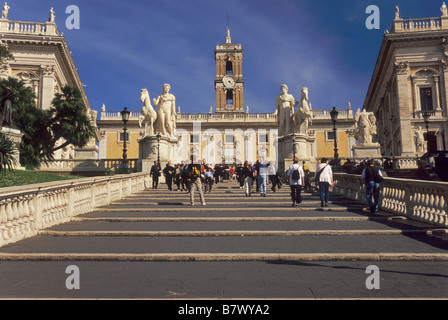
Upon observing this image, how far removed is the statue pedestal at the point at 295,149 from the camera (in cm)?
2042

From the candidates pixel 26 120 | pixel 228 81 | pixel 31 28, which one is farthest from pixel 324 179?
pixel 228 81

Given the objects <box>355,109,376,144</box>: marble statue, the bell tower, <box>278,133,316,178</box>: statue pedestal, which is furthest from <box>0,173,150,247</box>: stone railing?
the bell tower

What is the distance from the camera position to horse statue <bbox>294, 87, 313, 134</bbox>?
20.7 m

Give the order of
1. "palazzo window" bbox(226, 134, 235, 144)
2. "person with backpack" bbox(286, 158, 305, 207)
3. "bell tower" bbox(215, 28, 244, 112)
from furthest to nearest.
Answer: "bell tower" bbox(215, 28, 244, 112) < "palazzo window" bbox(226, 134, 235, 144) < "person with backpack" bbox(286, 158, 305, 207)

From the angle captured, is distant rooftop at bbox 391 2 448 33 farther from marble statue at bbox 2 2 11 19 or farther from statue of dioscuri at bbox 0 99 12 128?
marble statue at bbox 2 2 11 19

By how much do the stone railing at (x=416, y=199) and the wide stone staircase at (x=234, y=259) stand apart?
14.1 inches

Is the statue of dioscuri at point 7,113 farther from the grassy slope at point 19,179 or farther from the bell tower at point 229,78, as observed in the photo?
the bell tower at point 229,78

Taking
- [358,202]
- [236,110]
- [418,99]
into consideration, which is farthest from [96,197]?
[236,110]

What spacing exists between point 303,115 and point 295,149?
2.24m

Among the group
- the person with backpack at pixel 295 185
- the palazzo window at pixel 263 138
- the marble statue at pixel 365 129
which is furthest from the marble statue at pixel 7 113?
the palazzo window at pixel 263 138

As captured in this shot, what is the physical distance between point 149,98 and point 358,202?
14695 mm

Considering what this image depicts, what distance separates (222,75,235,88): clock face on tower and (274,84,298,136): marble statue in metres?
47.3

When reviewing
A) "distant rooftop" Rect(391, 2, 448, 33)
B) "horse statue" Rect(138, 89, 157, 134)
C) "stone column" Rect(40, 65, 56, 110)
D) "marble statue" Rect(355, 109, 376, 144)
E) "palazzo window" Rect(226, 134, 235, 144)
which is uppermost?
"distant rooftop" Rect(391, 2, 448, 33)

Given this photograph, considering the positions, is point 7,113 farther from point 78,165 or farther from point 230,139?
point 230,139
